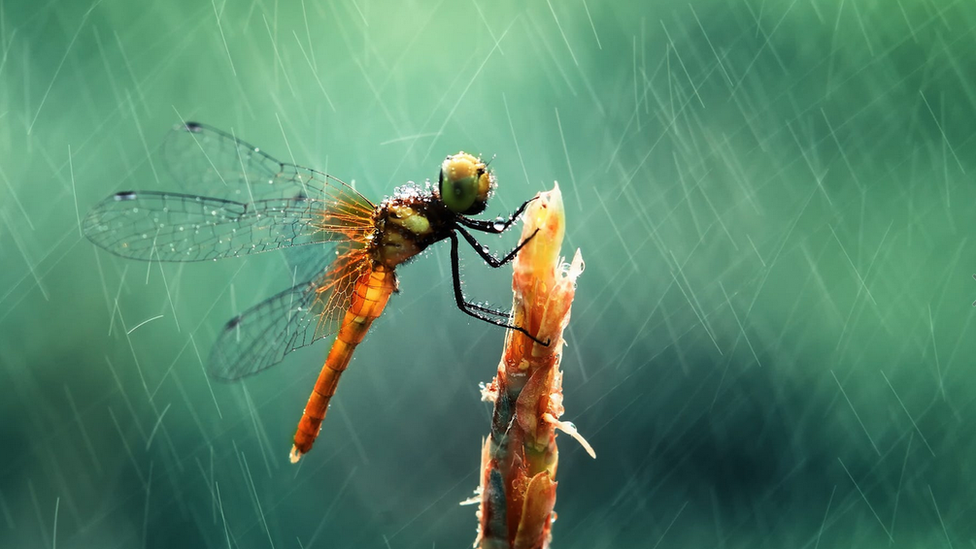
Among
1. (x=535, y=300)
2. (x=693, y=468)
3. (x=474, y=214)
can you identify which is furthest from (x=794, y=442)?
(x=535, y=300)

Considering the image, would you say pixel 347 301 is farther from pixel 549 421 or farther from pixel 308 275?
pixel 549 421

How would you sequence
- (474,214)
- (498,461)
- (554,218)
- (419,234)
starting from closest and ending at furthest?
(498,461) < (554,218) < (474,214) < (419,234)

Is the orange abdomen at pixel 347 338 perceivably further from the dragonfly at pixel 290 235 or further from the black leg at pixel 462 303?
the black leg at pixel 462 303

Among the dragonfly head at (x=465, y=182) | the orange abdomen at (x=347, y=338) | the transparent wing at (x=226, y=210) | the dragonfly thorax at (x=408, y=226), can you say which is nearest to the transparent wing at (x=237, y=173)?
the transparent wing at (x=226, y=210)

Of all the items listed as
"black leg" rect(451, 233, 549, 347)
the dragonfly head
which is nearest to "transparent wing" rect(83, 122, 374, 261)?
"black leg" rect(451, 233, 549, 347)

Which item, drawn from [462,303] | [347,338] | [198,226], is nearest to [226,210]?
[198,226]
